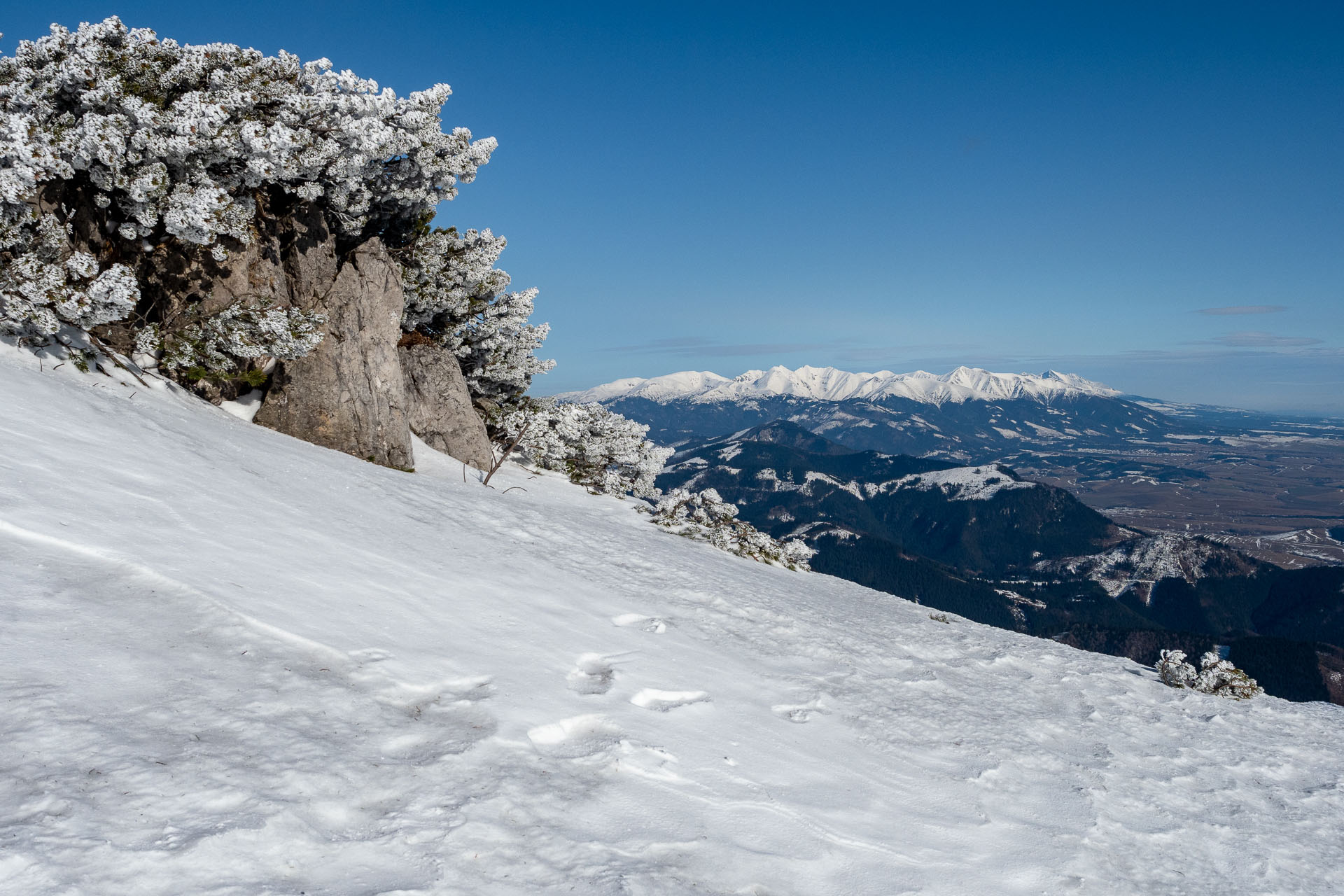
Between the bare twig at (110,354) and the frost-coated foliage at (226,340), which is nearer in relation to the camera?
the bare twig at (110,354)

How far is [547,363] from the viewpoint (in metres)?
34.5

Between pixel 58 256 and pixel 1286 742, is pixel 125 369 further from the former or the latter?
pixel 1286 742

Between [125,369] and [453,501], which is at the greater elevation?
[125,369]

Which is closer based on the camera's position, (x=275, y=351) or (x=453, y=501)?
(x=453, y=501)

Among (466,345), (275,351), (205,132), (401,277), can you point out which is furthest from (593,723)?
(466,345)

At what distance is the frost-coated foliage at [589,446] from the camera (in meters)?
30.8

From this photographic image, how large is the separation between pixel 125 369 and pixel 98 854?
16.3m

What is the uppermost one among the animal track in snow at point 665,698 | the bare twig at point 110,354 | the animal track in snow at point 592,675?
the bare twig at point 110,354

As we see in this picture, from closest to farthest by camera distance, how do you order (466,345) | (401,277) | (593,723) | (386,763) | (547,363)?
(386,763), (593,723), (401,277), (466,345), (547,363)

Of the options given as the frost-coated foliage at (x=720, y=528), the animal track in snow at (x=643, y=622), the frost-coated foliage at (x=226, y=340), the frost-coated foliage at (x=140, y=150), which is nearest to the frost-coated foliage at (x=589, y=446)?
the frost-coated foliage at (x=720, y=528)

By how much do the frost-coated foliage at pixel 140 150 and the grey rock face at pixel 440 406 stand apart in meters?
8.11

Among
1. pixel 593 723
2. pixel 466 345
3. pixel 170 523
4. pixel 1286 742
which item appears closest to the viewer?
pixel 593 723

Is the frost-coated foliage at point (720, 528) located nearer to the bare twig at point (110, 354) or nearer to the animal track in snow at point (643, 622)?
the animal track in snow at point (643, 622)

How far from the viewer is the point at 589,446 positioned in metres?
33.3
